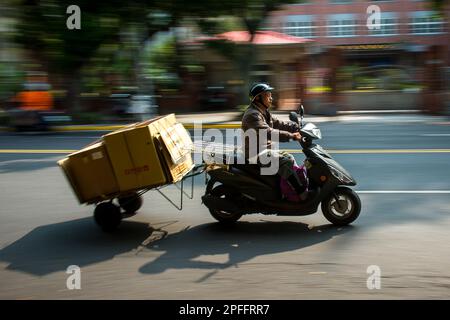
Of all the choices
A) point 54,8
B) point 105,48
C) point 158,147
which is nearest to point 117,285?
point 158,147

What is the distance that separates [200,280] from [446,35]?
46676mm

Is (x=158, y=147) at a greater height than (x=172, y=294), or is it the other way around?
(x=158, y=147)

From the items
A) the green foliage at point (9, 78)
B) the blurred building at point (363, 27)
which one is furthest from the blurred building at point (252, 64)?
the blurred building at point (363, 27)

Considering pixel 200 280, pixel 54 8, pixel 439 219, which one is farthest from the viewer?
pixel 54 8

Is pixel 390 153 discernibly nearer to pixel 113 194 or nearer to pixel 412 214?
pixel 412 214

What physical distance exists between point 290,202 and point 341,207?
0.58 meters

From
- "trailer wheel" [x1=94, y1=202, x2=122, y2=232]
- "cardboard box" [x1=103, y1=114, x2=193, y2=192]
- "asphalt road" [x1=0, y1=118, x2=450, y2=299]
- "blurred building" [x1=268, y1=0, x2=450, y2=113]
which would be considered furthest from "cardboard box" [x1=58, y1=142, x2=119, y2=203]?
"blurred building" [x1=268, y1=0, x2=450, y2=113]

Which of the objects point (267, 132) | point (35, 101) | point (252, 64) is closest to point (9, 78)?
point (35, 101)

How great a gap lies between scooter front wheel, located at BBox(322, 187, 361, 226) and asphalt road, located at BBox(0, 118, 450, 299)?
12cm

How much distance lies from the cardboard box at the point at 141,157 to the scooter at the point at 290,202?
1.86ft

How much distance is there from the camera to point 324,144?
14.2 m

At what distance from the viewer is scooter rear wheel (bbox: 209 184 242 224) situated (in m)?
6.79

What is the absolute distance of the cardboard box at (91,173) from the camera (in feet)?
21.6

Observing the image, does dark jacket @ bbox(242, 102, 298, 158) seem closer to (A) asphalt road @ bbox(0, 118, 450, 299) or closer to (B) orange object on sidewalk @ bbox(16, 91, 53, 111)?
(A) asphalt road @ bbox(0, 118, 450, 299)
